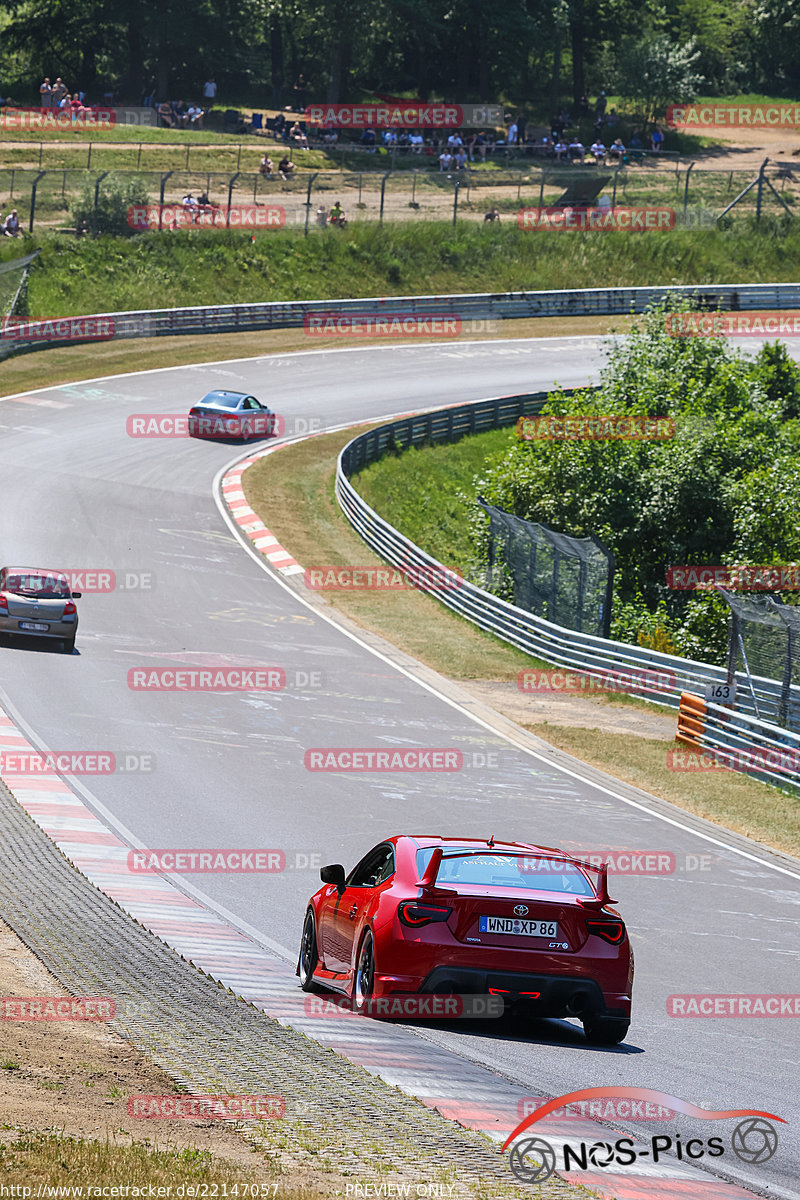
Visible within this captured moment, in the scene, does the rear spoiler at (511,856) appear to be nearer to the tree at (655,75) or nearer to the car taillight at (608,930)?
Result: the car taillight at (608,930)

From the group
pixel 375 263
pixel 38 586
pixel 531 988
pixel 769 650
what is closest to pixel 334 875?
pixel 531 988

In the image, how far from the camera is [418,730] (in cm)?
2147

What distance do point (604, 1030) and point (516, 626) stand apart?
21.2 meters

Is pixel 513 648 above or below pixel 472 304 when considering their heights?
below

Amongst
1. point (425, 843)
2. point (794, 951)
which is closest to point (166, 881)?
point (425, 843)

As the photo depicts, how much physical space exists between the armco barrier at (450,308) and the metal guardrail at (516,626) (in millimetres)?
11675

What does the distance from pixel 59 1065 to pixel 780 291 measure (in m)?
63.8

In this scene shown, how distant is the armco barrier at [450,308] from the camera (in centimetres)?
5359

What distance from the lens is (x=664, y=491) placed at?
35375mm

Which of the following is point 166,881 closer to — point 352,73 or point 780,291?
point 780,291

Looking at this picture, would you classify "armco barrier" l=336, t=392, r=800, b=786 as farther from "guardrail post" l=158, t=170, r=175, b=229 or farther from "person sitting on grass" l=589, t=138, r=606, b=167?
"person sitting on grass" l=589, t=138, r=606, b=167

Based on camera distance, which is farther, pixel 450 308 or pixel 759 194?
pixel 759 194

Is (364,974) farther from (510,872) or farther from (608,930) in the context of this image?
(608,930)

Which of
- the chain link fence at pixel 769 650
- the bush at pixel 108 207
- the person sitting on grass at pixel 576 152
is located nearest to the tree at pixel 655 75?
the person sitting on grass at pixel 576 152
